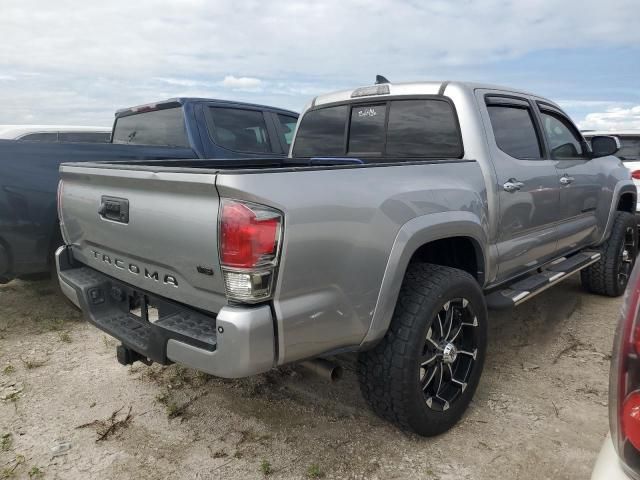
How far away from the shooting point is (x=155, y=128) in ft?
18.3

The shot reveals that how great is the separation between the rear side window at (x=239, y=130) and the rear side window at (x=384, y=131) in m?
1.56

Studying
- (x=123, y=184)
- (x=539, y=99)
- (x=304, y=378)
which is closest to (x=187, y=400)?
(x=304, y=378)

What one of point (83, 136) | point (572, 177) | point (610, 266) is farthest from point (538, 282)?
point (83, 136)

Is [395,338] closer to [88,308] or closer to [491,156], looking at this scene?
[491,156]

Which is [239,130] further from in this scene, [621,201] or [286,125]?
[621,201]

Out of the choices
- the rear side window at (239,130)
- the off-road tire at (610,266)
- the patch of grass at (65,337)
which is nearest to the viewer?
the patch of grass at (65,337)

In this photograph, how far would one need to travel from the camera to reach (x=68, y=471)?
238 cm

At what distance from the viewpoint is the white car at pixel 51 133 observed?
7.34 meters

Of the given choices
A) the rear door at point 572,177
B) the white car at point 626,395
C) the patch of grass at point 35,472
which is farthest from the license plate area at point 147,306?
the rear door at point 572,177

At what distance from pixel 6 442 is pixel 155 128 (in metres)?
3.77

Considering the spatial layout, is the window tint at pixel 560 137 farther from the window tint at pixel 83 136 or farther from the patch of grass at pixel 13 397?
the window tint at pixel 83 136

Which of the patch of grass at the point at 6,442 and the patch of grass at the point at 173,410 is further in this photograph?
the patch of grass at the point at 173,410

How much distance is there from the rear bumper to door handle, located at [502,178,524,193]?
6.38 ft

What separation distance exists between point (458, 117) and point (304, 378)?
6.40ft
